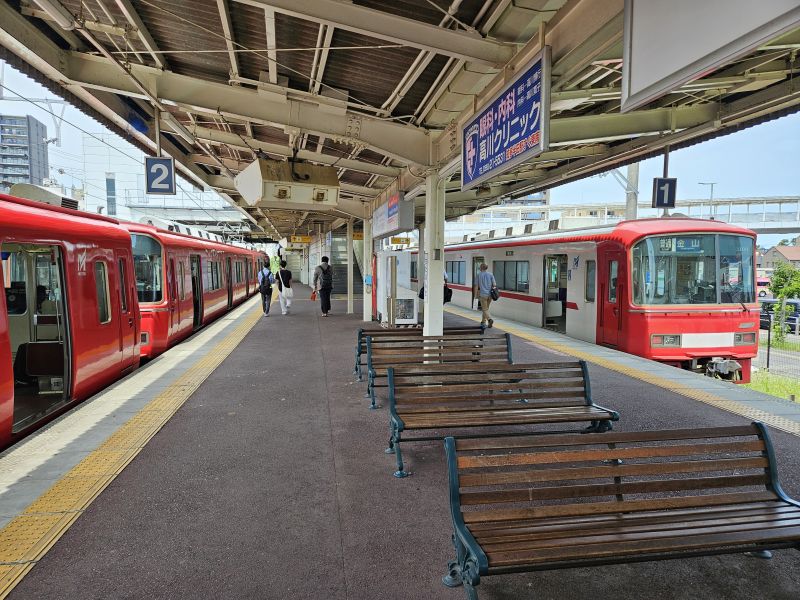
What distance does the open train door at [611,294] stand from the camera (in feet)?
28.7

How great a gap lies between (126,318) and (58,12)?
3723mm

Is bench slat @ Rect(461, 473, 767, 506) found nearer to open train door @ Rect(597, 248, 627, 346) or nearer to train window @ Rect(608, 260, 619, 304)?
open train door @ Rect(597, 248, 627, 346)

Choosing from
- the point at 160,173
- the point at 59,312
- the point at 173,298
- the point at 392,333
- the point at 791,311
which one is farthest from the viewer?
the point at 791,311

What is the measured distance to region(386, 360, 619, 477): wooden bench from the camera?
13.0ft

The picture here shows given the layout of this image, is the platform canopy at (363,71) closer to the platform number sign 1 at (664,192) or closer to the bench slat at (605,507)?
the platform number sign 1 at (664,192)

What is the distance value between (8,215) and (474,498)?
4321 mm

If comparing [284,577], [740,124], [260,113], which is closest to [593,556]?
[284,577]

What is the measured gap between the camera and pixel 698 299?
8.18 meters

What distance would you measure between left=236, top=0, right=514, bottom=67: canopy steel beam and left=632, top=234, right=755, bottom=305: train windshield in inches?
214

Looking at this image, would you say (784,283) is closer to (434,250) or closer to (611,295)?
(611,295)

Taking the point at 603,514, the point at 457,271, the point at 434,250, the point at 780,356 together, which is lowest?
the point at 780,356

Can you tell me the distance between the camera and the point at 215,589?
2480mm

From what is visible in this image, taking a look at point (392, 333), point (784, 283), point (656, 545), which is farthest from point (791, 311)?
point (656, 545)

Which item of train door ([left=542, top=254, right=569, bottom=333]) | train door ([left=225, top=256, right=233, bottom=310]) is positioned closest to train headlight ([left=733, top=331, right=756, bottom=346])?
train door ([left=542, top=254, right=569, bottom=333])
